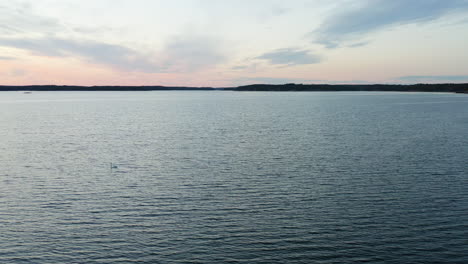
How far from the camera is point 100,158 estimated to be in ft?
151

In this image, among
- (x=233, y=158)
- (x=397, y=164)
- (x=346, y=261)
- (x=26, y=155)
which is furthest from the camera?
(x=26, y=155)

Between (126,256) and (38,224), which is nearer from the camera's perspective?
(126,256)

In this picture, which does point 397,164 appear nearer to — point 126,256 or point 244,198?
point 244,198

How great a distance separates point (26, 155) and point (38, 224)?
2803cm

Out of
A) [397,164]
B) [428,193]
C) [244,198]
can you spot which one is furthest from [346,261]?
[397,164]

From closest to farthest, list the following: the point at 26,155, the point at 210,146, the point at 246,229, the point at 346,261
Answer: the point at 346,261 → the point at 246,229 → the point at 26,155 → the point at 210,146

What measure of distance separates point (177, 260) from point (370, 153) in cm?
3433

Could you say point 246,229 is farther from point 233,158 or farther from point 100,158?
point 100,158

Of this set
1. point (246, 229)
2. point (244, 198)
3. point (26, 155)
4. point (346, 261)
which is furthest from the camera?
point (26, 155)

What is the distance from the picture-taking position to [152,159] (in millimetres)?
44844

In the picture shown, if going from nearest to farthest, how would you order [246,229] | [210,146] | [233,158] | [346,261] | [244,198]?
[346,261] → [246,229] → [244,198] → [233,158] → [210,146]

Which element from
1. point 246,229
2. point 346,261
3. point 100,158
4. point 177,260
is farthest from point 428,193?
point 100,158

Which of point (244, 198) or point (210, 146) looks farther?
point (210, 146)

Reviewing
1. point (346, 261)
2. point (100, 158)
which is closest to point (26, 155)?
point (100, 158)
